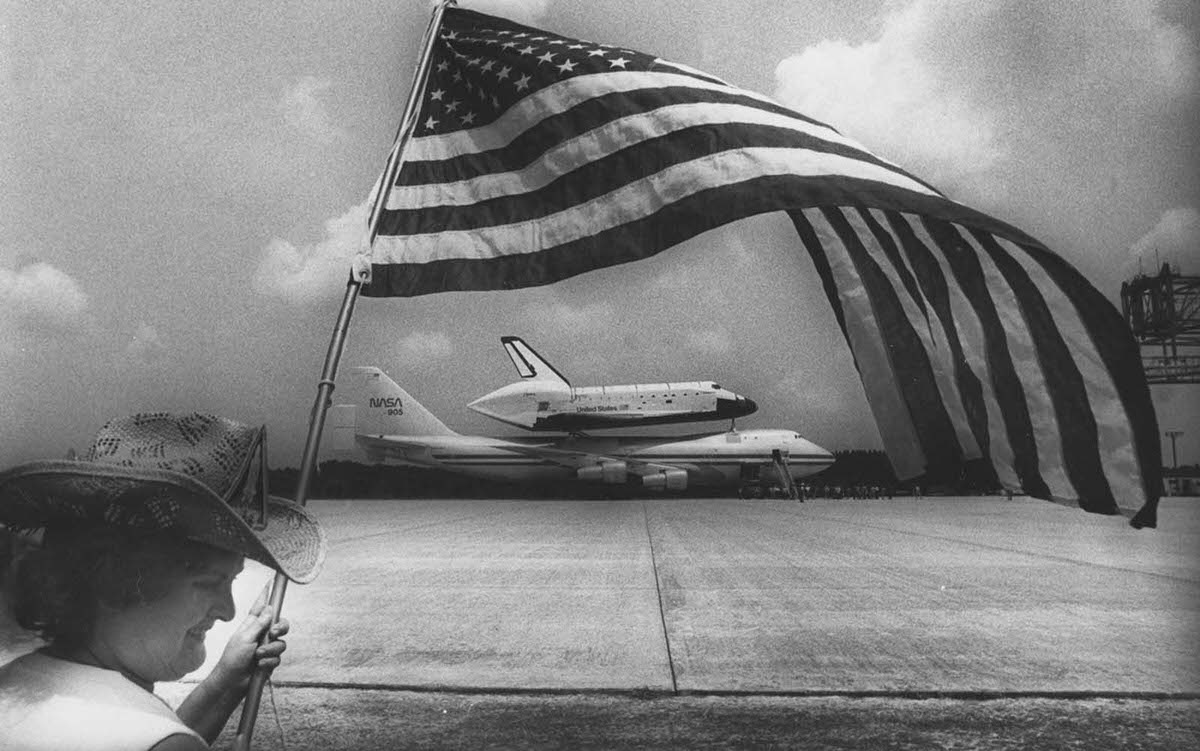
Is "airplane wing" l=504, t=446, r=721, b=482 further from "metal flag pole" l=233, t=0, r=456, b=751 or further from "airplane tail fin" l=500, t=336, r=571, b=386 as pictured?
"metal flag pole" l=233, t=0, r=456, b=751

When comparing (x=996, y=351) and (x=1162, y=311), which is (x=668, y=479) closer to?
(x=1162, y=311)

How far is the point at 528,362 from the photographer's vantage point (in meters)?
53.0

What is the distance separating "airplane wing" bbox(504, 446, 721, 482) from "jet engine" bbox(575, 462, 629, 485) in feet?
0.90

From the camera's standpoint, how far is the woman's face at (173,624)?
170cm

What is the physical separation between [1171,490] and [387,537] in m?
42.9

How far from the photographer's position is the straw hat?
1.61 metres

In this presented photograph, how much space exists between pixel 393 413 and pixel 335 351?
43752 mm

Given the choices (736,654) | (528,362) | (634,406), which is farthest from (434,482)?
(736,654)

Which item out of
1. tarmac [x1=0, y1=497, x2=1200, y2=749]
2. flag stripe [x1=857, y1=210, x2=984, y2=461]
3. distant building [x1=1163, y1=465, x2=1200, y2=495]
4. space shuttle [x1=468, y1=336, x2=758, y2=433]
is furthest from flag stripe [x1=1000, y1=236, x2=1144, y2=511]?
distant building [x1=1163, y1=465, x2=1200, y2=495]

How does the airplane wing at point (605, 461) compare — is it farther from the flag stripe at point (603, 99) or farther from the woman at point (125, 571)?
the woman at point (125, 571)

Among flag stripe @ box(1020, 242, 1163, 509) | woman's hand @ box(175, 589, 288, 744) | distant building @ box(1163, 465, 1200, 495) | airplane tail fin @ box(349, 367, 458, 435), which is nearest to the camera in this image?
woman's hand @ box(175, 589, 288, 744)

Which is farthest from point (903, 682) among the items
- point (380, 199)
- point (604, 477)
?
point (604, 477)

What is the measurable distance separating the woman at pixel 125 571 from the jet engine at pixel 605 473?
39367mm

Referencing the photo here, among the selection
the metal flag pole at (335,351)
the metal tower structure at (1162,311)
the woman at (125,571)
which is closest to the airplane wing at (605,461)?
the metal tower structure at (1162,311)
